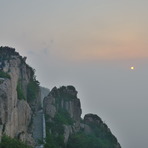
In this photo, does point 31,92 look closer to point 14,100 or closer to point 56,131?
point 56,131

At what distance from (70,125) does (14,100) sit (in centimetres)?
1817

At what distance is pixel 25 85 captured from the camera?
40656 millimetres

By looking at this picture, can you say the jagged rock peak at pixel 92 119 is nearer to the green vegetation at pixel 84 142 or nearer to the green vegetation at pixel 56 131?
the green vegetation at pixel 84 142

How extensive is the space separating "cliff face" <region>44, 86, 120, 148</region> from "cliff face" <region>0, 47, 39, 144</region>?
286 centimetres

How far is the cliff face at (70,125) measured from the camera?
3856 centimetres

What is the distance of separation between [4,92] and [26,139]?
6175mm

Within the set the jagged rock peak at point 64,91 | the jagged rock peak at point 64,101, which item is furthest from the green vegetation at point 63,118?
the jagged rock peak at point 64,91

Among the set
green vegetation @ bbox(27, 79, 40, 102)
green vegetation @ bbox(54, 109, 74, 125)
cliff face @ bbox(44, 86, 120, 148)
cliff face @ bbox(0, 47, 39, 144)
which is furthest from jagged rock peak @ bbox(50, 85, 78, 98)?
green vegetation @ bbox(27, 79, 40, 102)

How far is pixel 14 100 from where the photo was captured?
26.7m

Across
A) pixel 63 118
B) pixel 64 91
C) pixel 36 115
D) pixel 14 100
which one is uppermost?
pixel 64 91

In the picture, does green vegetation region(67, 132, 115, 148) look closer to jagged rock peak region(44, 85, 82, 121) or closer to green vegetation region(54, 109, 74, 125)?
green vegetation region(54, 109, 74, 125)

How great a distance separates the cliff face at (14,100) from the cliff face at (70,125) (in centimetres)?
286

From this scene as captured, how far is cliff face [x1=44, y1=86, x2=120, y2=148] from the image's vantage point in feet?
126

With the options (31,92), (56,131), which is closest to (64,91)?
(31,92)
